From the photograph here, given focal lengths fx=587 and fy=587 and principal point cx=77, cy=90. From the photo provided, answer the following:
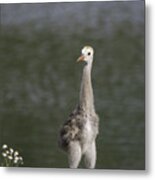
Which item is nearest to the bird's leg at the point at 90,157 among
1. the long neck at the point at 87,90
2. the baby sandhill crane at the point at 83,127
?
the baby sandhill crane at the point at 83,127

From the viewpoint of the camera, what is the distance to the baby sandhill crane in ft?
9.50

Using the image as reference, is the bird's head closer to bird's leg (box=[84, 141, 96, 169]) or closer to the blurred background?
the blurred background

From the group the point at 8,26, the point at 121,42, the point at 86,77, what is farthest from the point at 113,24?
the point at 8,26

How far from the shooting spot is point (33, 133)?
2.95m

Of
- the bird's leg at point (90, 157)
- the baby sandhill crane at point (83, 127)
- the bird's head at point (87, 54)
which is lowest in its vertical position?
the bird's leg at point (90, 157)

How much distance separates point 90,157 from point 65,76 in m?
0.42

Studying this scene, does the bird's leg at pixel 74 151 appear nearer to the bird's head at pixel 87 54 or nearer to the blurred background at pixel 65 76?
the blurred background at pixel 65 76

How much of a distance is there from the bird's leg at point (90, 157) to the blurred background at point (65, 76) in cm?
3

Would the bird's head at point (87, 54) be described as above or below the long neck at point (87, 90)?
above

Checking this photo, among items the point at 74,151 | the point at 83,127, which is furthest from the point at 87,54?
the point at 74,151

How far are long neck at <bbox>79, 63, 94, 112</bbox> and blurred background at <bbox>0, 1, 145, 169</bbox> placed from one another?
3 cm

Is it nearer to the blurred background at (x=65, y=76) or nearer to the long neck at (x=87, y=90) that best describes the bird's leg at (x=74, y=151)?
the blurred background at (x=65, y=76)

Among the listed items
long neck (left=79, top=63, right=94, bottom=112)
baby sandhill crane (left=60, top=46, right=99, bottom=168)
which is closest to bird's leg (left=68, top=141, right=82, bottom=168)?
baby sandhill crane (left=60, top=46, right=99, bottom=168)

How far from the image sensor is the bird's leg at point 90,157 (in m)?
2.88
